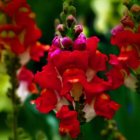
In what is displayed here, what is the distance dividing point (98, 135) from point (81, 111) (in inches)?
26.8

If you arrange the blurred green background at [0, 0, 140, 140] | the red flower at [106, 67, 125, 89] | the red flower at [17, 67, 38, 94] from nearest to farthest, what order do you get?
the red flower at [106, 67, 125, 89] → the red flower at [17, 67, 38, 94] → the blurred green background at [0, 0, 140, 140]

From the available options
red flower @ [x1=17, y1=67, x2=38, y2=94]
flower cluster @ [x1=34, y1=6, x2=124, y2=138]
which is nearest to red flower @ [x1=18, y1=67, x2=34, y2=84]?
red flower @ [x1=17, y1=67, x2=38, y2=94]

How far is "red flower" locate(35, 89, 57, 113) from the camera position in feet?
4.40

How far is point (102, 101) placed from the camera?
4.40ft

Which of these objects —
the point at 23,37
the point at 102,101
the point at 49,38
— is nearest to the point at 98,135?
the point at 23,37

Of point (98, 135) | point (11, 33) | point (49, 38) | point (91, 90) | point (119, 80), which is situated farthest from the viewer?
point (49, 38)

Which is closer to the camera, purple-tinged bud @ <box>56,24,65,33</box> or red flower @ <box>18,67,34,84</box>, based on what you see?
purple-tinged bud @ <box>56,24,65,33</box>

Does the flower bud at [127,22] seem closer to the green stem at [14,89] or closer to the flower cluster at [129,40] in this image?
the flower cluster at [129,40]

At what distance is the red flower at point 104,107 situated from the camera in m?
1.33

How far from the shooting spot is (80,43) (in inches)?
50.9

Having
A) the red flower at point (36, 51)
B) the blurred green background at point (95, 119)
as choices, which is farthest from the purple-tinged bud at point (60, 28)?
the red flower at point (36, 51)

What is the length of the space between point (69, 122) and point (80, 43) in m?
0.15

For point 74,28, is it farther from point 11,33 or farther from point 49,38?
point 49,38

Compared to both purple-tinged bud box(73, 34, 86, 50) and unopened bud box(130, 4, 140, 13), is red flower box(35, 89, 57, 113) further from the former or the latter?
unopened bud box(130, 4, 140, 13)
